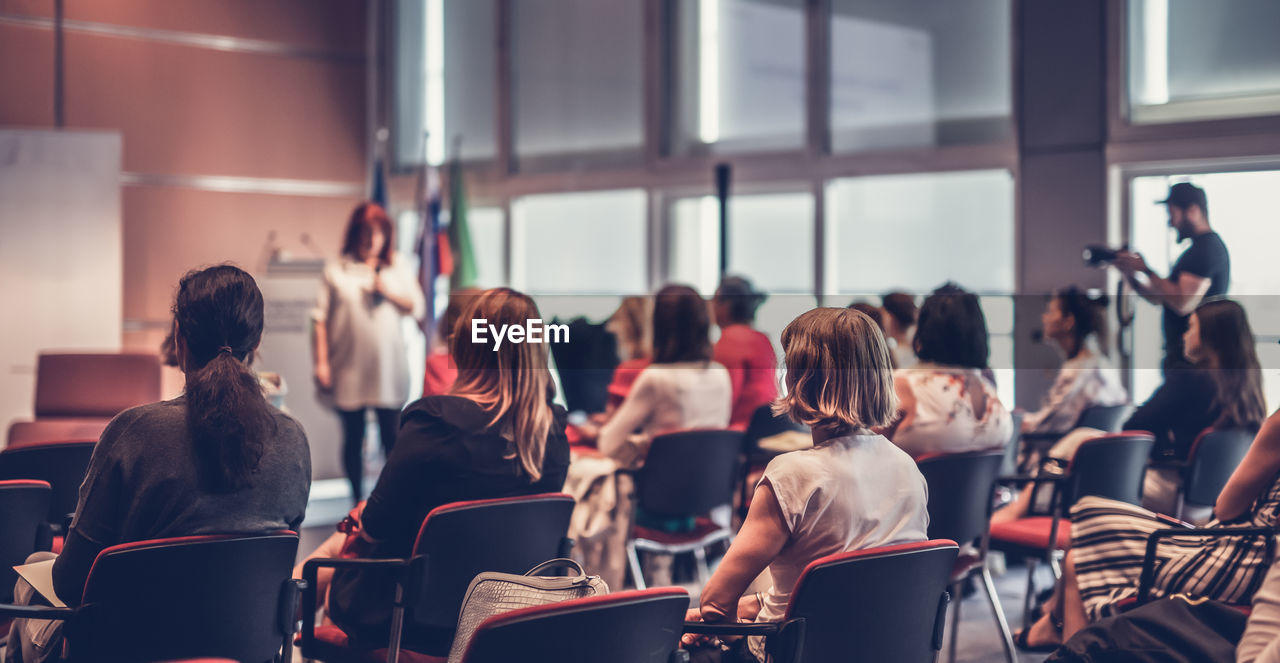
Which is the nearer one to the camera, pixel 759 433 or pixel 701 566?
pixel 759 433

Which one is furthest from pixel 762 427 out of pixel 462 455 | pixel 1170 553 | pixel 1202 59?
pixel 1202 59

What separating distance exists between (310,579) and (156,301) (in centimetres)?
536

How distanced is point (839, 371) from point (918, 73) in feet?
15.9

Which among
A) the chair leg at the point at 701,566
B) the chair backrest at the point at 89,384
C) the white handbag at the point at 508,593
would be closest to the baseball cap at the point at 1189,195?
the chair leg at the point at 701,566

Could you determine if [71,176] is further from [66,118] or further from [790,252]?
[790,252]

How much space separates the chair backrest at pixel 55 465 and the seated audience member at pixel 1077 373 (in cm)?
339

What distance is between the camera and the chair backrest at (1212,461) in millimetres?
3693

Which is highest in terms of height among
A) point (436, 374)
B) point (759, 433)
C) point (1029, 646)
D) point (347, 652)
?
point (436, 374)

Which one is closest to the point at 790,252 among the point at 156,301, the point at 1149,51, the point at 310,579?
the point at 1149,51

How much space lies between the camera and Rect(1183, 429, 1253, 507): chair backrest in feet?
12.1

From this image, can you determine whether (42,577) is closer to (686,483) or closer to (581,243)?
(686,483)

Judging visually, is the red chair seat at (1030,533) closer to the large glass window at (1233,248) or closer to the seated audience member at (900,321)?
the large glass window at (1233,248)

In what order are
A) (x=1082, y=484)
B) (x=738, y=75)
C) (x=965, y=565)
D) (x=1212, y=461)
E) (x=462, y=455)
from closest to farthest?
(x=462, y=455), (x=965, y=565), (x=1082, y=484), (x=1212, y=461), (x=738, y=75)

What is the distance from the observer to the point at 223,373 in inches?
88.8
